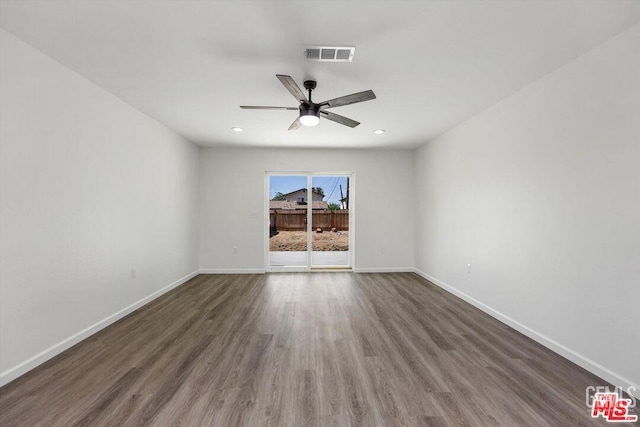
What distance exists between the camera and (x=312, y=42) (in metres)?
2.11

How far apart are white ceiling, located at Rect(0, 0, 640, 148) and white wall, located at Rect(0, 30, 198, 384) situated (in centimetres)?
29

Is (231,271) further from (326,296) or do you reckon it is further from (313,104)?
(313,104)

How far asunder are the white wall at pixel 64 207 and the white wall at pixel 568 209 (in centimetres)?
432

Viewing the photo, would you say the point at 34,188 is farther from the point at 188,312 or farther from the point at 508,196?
the point at 508,196

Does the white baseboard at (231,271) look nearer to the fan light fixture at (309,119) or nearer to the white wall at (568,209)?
the fan light fixture at (309,119)

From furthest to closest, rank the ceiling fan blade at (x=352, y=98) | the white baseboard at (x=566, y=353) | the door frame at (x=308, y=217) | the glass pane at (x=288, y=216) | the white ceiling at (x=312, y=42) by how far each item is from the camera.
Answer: the glass pane at (x=288, y=216), the door frame at (x=308, y=217), the ceiling fan blade at (x=352, y=98), the white baseboard at (x=566, y=353), the white ceiling at (x=312, y=42)

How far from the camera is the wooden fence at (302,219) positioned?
585 cm

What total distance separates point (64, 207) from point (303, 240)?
3919 millimetres

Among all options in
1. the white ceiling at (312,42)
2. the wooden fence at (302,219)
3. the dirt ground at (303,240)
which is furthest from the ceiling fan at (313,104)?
the dirt ground at (303,240)

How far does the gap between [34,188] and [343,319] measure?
3.05 meters

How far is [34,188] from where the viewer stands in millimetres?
2178

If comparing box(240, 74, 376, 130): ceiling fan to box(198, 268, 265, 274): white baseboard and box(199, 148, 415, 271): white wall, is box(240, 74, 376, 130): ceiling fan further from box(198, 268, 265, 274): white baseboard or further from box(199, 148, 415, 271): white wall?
box(198, 268, 265, 274): white baseboard

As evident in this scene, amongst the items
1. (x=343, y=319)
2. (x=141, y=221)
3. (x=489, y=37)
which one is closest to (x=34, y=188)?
(x=141, y=221)

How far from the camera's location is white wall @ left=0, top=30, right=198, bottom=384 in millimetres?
2018
